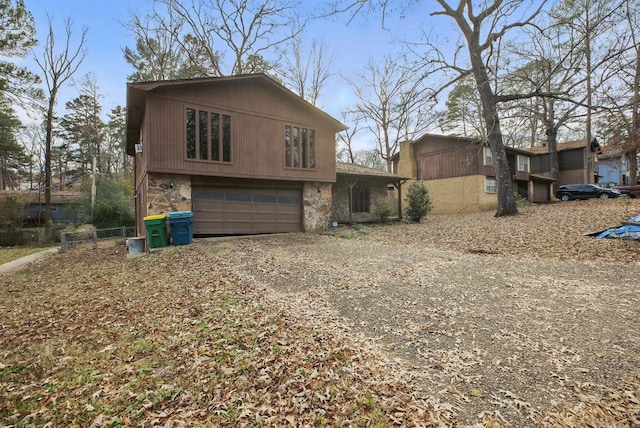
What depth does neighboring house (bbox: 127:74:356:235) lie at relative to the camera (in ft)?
33.3

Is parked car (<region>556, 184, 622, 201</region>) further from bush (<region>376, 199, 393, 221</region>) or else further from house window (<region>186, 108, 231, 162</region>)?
house window (<region>186, 108, 231, 162</region>)

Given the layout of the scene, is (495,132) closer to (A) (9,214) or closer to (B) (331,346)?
(B) (331,346)

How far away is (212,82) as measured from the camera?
422 inches

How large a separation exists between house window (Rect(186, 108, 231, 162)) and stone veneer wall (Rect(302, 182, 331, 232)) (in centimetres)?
381

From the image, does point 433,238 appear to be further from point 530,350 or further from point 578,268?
point 530,350

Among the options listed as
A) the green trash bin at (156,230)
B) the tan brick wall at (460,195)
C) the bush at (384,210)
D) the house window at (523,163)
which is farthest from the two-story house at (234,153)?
the house window at (523,163)

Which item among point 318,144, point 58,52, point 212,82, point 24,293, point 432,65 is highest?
point 58,52

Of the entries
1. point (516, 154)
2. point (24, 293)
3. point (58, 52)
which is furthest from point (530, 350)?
point (58, 52)

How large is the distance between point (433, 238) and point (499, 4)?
11.0 metres

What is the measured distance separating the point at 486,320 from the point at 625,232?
7804 mm

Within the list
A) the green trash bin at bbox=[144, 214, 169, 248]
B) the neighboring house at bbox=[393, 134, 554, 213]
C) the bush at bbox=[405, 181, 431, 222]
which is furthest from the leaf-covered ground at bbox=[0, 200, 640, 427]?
the neighboring house at bbox=[393, 134, 554, 213]

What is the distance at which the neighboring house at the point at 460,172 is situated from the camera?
20.1m

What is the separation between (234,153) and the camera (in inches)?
444

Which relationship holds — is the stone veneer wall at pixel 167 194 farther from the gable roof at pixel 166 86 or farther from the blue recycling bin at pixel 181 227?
the gable roof at pixel 166 86
